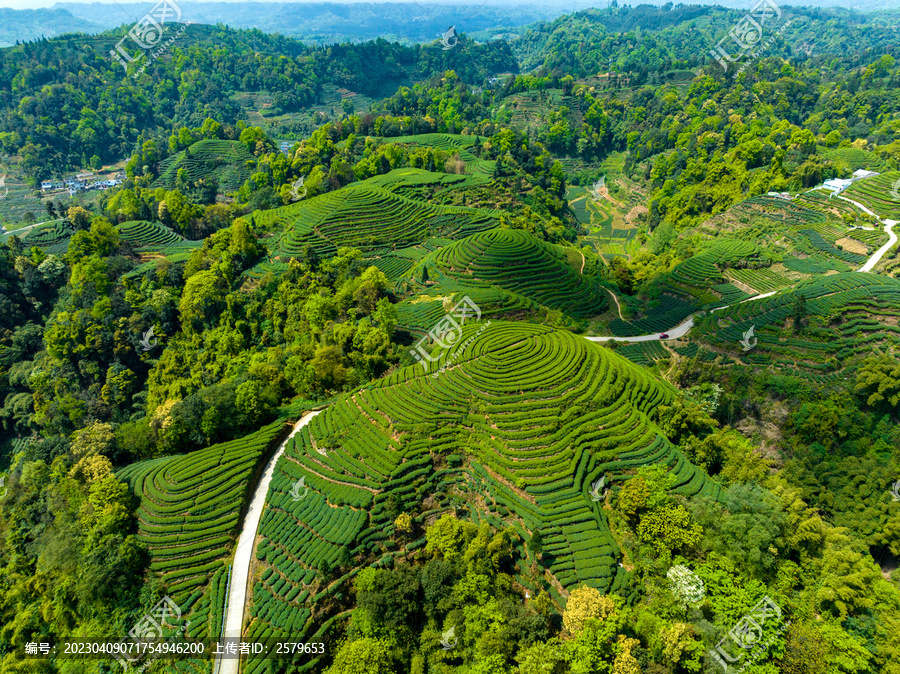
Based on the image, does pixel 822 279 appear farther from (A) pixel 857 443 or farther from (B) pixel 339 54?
(B) pixel 339 54

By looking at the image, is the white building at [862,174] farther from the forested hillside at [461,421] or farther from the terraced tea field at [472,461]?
the terraced tea field at [472,461]

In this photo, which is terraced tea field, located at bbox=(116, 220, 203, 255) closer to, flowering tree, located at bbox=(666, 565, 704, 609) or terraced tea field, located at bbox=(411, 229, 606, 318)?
terraced tea field, located at bbox=(411, 229, 606, 318)

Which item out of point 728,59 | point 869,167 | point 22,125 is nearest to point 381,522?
point 869,167

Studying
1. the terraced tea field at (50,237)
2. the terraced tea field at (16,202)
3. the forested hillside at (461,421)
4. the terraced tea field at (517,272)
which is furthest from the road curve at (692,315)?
the terraced tea field at (16,202)

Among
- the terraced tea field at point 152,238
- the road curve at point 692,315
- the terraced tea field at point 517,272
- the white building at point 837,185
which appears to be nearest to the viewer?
the road curve at point 692,315

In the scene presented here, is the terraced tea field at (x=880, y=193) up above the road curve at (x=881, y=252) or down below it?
above

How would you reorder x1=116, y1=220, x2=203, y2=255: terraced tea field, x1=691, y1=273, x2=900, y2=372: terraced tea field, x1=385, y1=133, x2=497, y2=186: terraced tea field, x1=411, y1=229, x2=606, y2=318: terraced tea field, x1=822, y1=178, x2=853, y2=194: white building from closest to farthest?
Answer: x1=691, y1=273, x2=900, y2=372: terraced tea field
x1=411, y1=229, x2=606, y2=318: terraced tea field
x1=822, y1=178, x2=853, y2=194: white building
x1=116, y1=220, x2=203, y2=255: terraced tea field
x1=385, y1=133, x2=497, y2=186: terraced tea field

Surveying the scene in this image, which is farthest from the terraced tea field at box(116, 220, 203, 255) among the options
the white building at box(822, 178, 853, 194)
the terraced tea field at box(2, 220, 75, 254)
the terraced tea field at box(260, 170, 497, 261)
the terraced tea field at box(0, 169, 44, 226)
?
the white building at box(822, 178, 853, 194)

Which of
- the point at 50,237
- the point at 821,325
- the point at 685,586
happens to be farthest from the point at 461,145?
the point at 685,586
